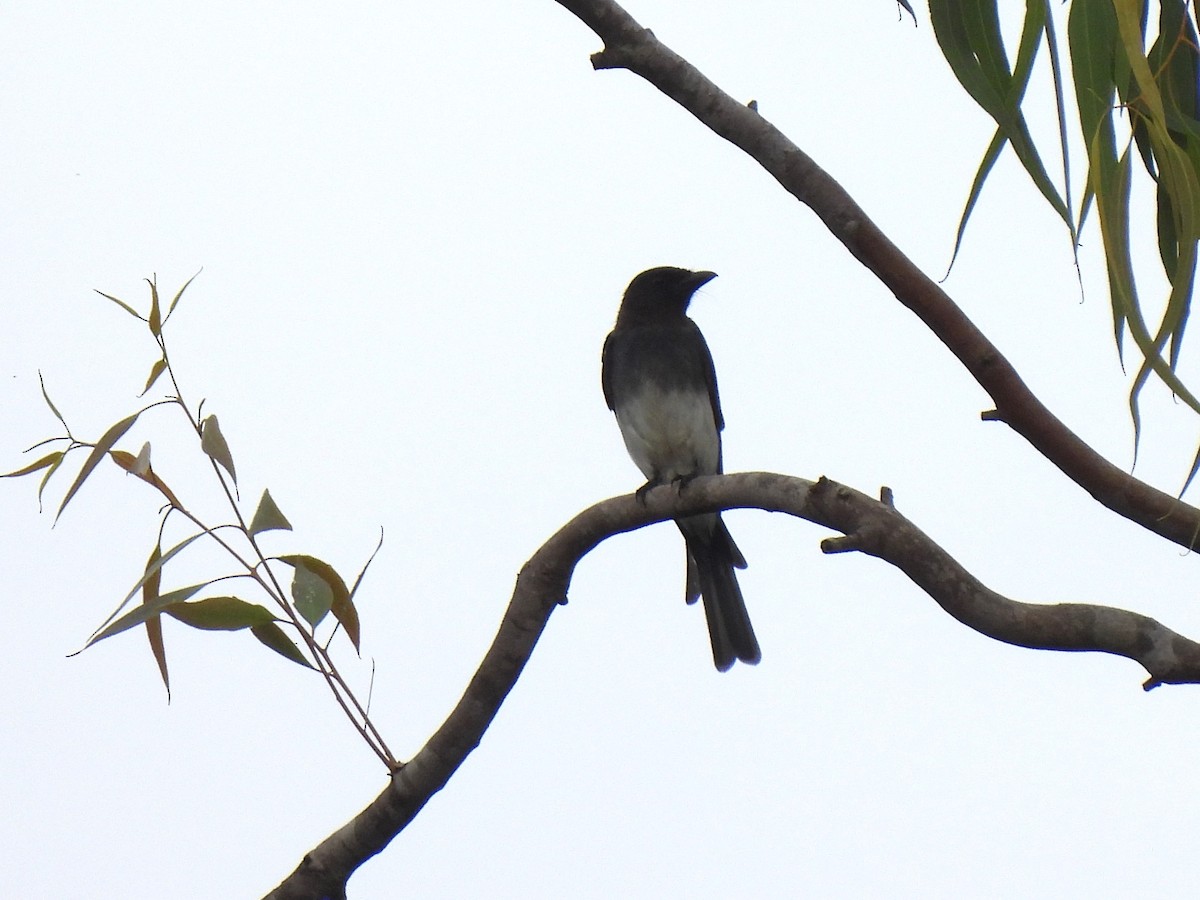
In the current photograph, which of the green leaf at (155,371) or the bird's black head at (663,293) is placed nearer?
the green leaf at (155,371)

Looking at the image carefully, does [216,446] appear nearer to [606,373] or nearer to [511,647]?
[511,647]

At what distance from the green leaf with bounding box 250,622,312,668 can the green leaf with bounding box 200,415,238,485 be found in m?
0.24

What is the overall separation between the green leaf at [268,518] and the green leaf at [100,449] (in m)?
0.23

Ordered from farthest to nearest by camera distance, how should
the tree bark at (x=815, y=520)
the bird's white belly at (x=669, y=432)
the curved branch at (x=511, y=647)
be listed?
the bird's white belly at (x=669, y=432) < the curved branch at (x=511, y=647) < the tree bark at (x=815, y=520)

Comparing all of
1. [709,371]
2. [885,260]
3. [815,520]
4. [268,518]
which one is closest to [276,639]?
[268,518]

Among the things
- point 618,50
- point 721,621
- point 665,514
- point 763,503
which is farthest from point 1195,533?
point 721,621

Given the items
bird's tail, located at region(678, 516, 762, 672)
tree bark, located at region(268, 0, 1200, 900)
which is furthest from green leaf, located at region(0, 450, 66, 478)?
bird's tail, located at region(678, 516, 762, 672)

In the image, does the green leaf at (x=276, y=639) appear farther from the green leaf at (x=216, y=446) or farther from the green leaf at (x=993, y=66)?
the green leaf at (x=993, y=66)

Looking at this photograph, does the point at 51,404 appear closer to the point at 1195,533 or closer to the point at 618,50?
the point at 618,50

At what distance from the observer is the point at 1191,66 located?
6.57ft

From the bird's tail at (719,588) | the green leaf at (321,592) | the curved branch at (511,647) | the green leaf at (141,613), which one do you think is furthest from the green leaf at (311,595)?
the bird's tail at (719,588)

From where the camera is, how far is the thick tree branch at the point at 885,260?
1.87 metres

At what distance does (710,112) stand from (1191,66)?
0.71 metres

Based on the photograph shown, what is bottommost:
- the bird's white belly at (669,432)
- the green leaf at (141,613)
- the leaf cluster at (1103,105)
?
the green leaf at (141,613)
